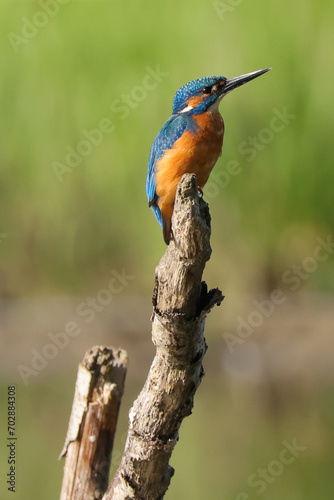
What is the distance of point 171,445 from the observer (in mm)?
2297

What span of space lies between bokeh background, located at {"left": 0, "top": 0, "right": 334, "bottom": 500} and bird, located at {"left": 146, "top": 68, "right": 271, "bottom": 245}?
8.05 feet

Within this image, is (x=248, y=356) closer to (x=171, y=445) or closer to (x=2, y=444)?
(x=2, y=444)

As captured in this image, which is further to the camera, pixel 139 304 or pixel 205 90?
pixel 139 304

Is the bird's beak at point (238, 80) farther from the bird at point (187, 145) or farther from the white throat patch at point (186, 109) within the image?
the white throat patch at point (186, 109)

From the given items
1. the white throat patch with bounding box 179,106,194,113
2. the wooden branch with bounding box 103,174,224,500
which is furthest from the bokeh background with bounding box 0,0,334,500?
the wooden branch with bounding box 103,174,224,500

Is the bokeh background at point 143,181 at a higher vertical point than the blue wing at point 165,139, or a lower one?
higher

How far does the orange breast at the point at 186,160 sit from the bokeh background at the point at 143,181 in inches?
100

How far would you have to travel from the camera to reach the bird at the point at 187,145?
2779mm

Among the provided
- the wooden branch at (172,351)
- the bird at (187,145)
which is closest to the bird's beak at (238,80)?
the bird at (187,145)

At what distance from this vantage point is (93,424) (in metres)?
2.67

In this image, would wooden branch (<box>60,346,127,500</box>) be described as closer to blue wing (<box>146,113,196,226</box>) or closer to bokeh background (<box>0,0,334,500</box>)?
blue wing (<box>146,113,196,226</box>)

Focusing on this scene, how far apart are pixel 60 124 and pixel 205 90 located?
3.01m

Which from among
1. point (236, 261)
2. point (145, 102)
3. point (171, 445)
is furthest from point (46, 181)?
point (171, 445)

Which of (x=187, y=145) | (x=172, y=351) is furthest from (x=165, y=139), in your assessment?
(x=172, y=351)
